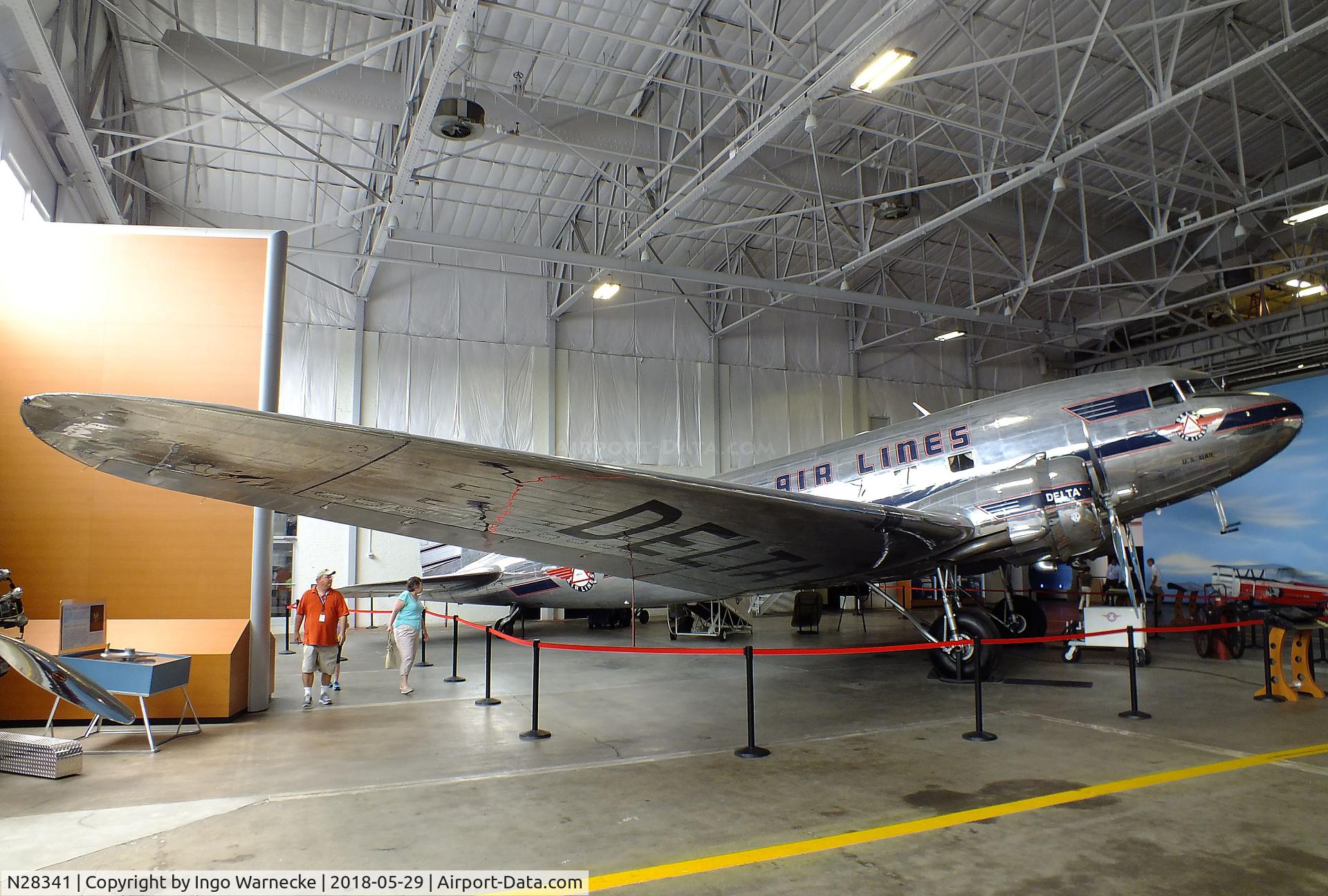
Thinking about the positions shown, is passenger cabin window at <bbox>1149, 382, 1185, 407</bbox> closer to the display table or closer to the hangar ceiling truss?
the hangar ceiling truss

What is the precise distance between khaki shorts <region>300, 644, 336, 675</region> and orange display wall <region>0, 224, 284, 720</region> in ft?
2.53

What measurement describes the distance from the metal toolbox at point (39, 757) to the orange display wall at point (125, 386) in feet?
6.22

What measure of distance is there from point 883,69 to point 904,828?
950 cm

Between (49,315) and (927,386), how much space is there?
27.1m

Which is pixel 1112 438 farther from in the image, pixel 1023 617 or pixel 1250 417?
pixel 1023 617

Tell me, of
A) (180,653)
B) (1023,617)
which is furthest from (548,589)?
(1023,617)

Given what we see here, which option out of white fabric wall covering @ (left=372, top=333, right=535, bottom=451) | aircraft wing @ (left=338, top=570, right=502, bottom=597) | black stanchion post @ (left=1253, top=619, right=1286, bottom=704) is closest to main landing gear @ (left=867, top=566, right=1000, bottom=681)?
black stanchion post @ (left=1253, top=619, right=1286, bottom=704)

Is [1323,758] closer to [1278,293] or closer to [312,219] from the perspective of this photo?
[312,219]

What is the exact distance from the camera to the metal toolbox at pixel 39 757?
20.4 feet

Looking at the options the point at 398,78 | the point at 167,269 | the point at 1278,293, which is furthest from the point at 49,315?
the point at 1278,293

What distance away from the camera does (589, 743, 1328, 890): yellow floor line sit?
161 inches

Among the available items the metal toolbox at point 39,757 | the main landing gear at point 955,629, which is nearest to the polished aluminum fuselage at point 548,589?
the main landing gear at point 955,629

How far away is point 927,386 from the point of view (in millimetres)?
29172

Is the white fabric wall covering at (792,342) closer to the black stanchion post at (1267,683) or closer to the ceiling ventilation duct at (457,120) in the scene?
the ceiling ventilation duct at (457,120)
